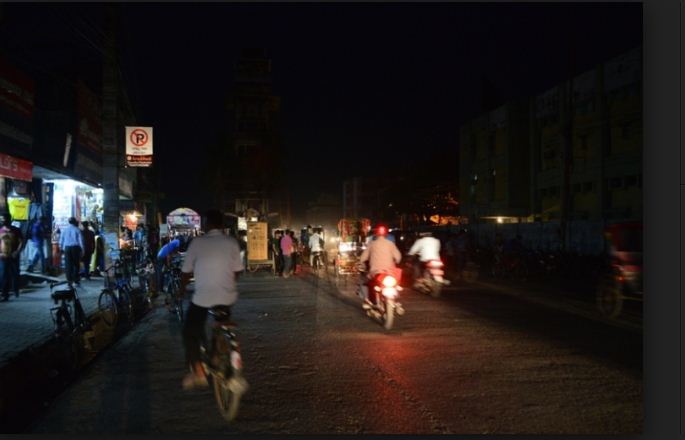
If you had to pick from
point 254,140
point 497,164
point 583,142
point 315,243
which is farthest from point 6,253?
point 254,140

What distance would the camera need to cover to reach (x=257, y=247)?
27.0 m

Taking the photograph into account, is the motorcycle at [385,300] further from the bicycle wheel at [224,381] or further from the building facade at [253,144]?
the building facade at [253,144]

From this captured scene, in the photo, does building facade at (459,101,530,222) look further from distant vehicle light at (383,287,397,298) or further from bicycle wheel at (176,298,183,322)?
bicycle wheel at (176,298,183,322)

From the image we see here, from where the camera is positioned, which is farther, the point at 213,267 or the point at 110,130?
the point at 110,130

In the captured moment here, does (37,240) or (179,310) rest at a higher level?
(37,240)

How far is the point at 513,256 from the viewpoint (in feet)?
76.8

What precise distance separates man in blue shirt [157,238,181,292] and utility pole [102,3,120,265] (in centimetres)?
195

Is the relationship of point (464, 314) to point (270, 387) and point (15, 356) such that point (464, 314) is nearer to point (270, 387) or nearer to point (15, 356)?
point (270, 387)

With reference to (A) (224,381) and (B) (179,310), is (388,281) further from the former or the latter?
(A) (224,381)

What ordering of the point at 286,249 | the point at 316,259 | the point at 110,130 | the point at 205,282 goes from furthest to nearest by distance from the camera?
the point at 316,259
the point at 286,249
the point at 110,130
the point at 205,282

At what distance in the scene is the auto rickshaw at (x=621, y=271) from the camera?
12719 millimetres

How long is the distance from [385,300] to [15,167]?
32.0ft

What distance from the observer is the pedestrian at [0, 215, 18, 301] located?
14.3 meters

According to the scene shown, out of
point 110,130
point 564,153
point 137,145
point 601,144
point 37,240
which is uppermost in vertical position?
point 601,144
